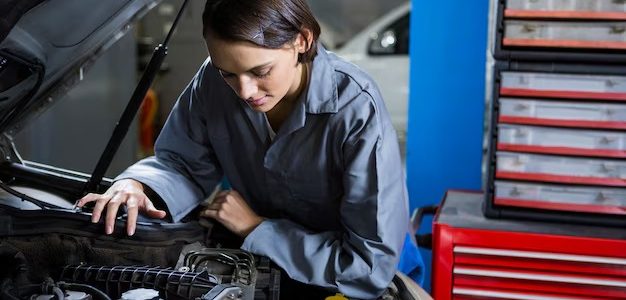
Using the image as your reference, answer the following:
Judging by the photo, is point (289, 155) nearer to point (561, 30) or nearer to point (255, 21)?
point (255, 21)

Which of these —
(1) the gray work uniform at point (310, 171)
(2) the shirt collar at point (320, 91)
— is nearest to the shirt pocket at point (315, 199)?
(1) the gray work uniform at point (310, 171)

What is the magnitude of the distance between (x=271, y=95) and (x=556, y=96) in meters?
0.74

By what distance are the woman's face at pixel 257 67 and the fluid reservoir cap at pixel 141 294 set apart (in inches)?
13.6

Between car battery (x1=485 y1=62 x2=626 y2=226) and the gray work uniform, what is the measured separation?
0.39m

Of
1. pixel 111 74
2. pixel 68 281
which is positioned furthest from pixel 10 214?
pixel 111 74

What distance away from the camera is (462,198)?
6.28 feet

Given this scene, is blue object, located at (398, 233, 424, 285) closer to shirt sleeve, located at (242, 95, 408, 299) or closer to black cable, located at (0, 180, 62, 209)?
shirt sleeve, located at (242, 95, 408, 299)

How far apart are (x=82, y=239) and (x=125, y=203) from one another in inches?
3.9

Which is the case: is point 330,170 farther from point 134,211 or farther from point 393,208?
point 134,211

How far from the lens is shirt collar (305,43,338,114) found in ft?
4.17

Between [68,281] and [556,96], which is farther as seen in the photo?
[556,96]

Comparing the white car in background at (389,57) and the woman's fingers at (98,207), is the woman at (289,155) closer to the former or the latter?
the woman's fingers at (98,207)

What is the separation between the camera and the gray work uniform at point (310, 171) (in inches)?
48.9

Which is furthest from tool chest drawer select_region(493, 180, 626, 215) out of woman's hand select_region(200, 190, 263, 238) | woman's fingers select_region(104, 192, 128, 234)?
woman's fingers select_region(104, 192, 128, 234)
